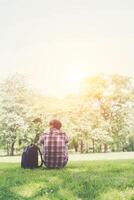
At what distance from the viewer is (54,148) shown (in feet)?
47.9

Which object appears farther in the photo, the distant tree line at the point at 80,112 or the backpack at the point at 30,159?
the distant tree line at the point at 80,112

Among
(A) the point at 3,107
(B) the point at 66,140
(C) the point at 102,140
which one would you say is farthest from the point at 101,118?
(B) the point at 66,140

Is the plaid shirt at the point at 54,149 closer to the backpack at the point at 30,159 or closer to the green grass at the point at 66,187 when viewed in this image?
the backpack at the point at 30,159

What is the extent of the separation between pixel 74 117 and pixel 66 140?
54916 mm

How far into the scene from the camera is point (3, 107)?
65.0 m

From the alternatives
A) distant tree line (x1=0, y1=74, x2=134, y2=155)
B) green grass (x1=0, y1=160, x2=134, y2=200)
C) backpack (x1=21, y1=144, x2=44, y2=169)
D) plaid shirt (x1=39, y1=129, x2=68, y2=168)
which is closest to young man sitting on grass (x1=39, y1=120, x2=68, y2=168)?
plaid shirt (x1=39, y1=129, x2=68, y2=168)

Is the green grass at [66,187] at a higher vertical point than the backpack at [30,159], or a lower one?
lower

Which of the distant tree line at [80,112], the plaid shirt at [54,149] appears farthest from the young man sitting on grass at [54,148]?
the distant tree line at [80,112]

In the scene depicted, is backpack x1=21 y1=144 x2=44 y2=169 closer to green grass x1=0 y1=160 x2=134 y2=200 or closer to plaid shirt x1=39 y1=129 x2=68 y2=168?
plaid shirt x1=39 y1=129 x2=68 y2=168

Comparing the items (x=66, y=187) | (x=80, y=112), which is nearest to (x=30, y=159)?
(x=66, y=187)

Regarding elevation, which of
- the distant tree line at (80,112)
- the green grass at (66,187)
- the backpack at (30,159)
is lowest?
the green grass at (66,187)

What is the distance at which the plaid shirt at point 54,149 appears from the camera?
1450 centimetres

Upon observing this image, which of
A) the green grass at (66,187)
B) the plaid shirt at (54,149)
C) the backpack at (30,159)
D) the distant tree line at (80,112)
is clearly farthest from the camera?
the distant tree line at (80,112)

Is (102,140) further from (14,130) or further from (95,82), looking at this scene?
(14,130)
